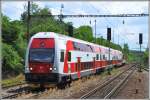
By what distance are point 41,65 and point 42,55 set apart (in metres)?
0.62

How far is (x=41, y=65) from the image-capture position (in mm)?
27047

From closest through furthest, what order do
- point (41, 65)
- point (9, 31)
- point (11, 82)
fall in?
point (41, 65) → point (11, 82) → point (9, 31)

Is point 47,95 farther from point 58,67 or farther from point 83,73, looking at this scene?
point 83,73

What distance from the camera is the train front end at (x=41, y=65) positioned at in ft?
88.5

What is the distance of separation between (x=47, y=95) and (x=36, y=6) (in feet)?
260

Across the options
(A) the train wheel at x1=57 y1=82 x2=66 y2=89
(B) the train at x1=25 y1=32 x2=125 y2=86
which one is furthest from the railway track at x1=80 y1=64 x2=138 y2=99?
(B) the train at x1=25 y1=32 x2=125 y2=86

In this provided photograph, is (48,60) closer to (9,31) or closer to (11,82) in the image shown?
(11,82)

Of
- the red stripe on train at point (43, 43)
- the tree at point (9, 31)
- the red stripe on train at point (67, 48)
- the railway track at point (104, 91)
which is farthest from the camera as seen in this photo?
the tree at point (9, 31)

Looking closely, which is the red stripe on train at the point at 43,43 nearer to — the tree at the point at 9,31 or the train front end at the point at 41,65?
the train front end at the point at 41,65

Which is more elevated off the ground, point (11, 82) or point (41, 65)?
point (41, 65)

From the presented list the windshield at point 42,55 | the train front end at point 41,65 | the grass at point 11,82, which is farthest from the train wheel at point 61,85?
the grass at point 11,82

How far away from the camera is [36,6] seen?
102 meters

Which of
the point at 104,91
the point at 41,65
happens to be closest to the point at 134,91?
the point at 104,91

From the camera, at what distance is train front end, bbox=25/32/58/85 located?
27.0 m
